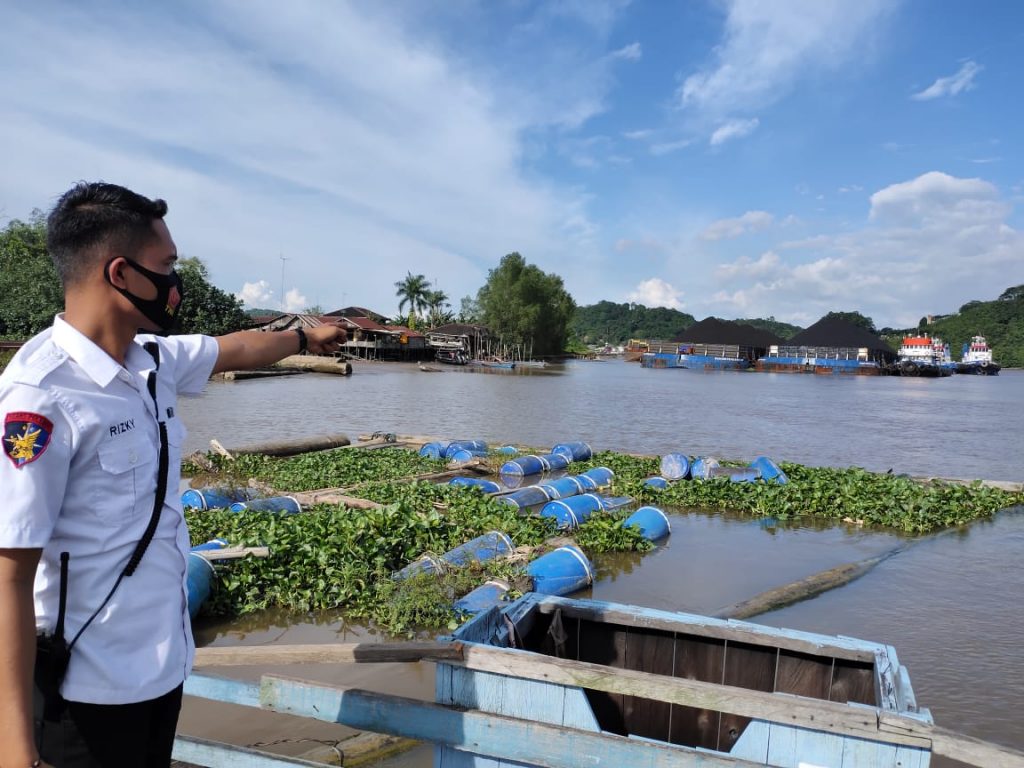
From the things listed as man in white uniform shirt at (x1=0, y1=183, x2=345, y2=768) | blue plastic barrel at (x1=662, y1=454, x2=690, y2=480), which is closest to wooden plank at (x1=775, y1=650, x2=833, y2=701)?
man in white uniform shirt at (x1=0, y1=183, x2=345, y2=768)

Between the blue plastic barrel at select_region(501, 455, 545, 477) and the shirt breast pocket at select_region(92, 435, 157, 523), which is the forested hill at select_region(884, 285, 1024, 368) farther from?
the shirt breast pocket at select_region(92, 435, 157, 523)

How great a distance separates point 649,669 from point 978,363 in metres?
127

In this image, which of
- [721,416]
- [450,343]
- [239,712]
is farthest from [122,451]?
[450,343]

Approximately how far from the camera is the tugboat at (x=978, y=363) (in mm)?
106188

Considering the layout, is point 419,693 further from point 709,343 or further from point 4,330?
point 709,343

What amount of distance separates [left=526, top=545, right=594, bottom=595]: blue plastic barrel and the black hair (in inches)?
246

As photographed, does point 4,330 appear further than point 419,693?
Yes

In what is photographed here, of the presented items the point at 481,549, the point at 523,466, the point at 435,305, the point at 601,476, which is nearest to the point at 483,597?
the point at 481,549

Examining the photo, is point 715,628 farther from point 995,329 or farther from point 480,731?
point 995,329

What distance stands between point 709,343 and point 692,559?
331ft

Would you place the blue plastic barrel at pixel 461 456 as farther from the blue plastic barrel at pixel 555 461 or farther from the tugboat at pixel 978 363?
the tugboat at pixel 978 363

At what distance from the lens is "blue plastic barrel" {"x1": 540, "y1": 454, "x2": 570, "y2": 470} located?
15219 mm

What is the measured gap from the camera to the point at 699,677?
4.17 meters

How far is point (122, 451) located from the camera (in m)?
1.79
